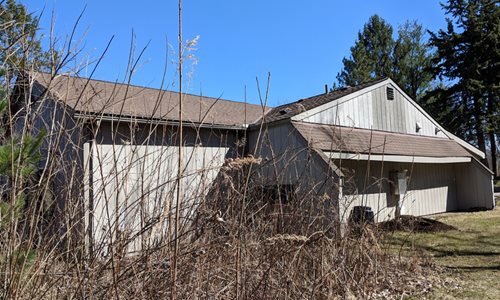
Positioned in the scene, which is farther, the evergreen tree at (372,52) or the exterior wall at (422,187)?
the evergreen tree at (372,52)

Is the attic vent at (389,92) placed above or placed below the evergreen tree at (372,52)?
below

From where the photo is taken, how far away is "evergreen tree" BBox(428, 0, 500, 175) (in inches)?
1227

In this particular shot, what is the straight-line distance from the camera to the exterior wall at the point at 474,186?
50.3 ft

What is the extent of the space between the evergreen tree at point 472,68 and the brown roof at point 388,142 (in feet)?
60.4

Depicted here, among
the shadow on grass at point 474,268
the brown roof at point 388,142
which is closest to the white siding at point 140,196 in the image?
the shadow on grass at point 474,268

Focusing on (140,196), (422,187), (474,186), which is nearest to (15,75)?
(140,196)

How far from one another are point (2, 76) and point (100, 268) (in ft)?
5.48

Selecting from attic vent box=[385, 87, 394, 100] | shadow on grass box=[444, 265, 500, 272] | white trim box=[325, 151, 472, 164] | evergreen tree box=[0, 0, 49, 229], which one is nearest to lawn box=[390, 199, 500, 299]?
shadow on grass box=[444, 265, 500, 272]

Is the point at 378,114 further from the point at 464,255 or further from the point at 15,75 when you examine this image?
the point at 15,75

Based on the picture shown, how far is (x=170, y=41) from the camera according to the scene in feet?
7.39

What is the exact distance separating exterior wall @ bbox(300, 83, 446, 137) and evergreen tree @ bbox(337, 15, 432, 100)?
78.7 feet

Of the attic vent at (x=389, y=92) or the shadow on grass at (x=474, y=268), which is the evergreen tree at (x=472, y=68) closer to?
the attic vent at (x=389, y=92)

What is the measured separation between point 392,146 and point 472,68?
2379cm

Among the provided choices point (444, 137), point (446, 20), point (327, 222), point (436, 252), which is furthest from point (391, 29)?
point (327, 222)
